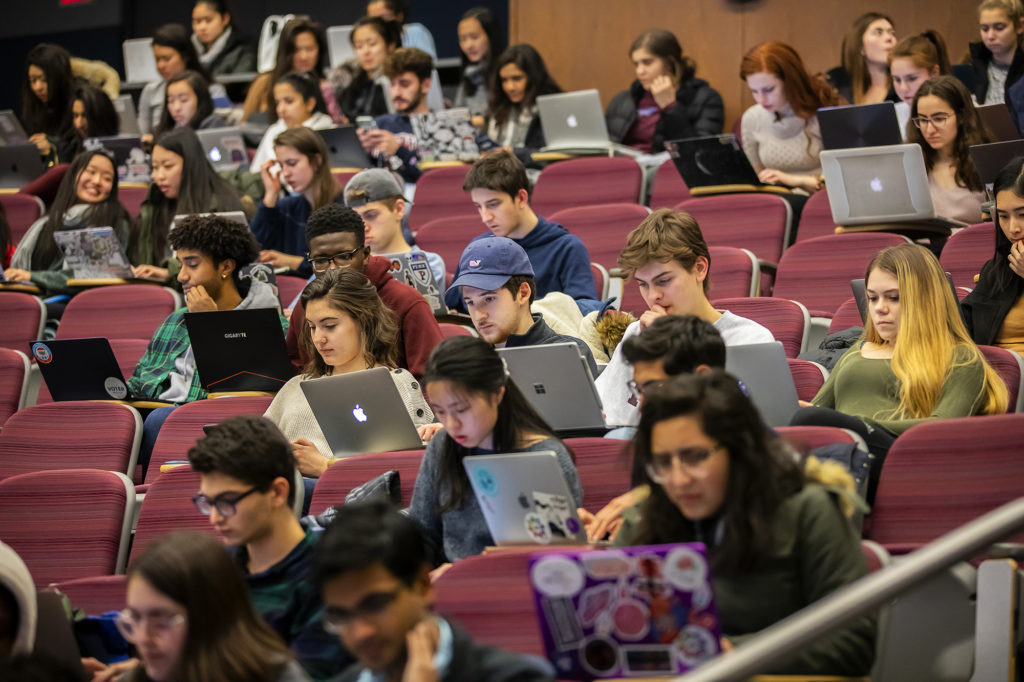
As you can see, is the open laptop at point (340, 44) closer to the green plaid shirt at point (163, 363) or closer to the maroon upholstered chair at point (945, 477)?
the green plaid shirt at point (163, 363)

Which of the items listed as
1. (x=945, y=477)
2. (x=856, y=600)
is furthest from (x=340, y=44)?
(x=856, y=600)

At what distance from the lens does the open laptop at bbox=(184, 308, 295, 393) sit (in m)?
3.86

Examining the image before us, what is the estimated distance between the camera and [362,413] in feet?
10.9

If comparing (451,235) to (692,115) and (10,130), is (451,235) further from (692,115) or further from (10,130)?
(10,130)

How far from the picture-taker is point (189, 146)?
5746 millimetres

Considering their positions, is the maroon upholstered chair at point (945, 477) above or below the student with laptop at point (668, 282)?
below

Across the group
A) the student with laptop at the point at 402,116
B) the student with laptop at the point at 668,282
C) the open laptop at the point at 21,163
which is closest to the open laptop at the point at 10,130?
the open laptop at the point at 21,163

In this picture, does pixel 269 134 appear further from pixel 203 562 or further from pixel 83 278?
pixel 203 562

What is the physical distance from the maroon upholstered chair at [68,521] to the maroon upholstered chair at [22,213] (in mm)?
3656

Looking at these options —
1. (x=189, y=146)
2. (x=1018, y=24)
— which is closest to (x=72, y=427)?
(x=189, y=146)

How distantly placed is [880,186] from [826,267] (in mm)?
375

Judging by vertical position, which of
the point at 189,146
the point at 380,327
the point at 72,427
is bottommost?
the point at 72,427

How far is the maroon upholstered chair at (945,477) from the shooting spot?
2.62 meters

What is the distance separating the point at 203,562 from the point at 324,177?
3.66 meters
